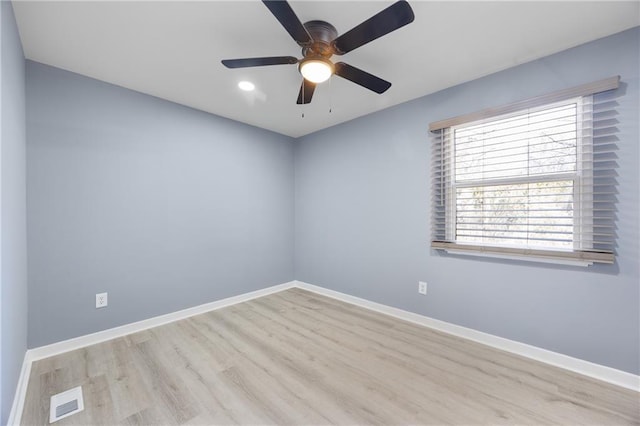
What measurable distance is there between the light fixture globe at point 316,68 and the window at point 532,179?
4.51 ft

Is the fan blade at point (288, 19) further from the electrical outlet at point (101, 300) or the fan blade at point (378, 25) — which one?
the electrical outlet at point (101, 300)

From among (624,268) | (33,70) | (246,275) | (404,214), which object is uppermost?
(33,70)

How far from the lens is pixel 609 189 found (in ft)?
6.06

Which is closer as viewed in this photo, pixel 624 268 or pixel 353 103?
pixel 624 268

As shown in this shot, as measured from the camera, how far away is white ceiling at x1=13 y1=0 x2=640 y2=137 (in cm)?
161

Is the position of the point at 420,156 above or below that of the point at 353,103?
below

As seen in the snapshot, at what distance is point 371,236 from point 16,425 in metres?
3.05

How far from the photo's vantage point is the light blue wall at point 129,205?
7.13ft

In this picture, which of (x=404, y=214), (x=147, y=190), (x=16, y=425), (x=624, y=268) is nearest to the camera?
(x=16, y=425)

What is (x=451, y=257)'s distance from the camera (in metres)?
2.59

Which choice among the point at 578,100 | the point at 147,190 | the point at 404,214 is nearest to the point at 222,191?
the point at 147,190

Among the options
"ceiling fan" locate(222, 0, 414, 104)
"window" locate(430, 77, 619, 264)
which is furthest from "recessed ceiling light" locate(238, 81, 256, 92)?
"window" locate(430, 77, 619, 264)

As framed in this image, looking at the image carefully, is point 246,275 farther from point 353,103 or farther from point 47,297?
point 353,103

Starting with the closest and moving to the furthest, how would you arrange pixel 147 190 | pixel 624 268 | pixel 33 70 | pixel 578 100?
pixel 624 268, pixel 578 100, pixel 33 70, pixel 147 190
